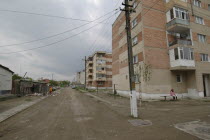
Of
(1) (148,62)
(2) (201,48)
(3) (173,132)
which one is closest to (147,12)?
(1) (148,62)

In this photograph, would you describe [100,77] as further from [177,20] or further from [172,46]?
[177,20]

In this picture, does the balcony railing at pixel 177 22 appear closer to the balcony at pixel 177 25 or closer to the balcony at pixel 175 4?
the balcony at pixel 177 25

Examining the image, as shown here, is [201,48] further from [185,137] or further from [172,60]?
[185,137]

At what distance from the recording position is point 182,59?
56.6 ft

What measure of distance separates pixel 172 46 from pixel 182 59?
2376mm

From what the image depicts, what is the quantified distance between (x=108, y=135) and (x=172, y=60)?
56.1ft

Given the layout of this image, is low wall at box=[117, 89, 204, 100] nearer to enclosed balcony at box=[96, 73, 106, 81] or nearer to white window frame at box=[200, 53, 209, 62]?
white window frame at box=[200, 53, 209, 62]

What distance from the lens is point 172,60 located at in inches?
721

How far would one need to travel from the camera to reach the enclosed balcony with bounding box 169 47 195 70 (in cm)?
1720

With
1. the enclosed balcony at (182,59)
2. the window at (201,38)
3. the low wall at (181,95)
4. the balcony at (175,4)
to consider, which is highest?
the balcony at (175,4)

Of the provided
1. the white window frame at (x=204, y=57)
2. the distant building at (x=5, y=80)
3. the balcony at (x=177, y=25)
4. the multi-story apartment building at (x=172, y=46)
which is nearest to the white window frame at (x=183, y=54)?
the multi-story apartment building at (x=172, y=46)

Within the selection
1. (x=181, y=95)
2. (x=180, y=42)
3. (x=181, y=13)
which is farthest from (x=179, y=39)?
(x=181, y=95)

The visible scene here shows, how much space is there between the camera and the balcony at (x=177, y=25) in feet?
59.0

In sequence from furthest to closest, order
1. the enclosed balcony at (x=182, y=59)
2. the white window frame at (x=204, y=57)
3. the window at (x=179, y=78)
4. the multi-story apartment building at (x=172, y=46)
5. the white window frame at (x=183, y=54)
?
1. the white window frame at (x=204, y=57)
2. the window at (x=179, y=78)
3. the multi-story apartment building at (x=172, y=46)
4. the white window frame at (x=183, y=54)
5. the enclosed balcony at (x=182, y=59)
